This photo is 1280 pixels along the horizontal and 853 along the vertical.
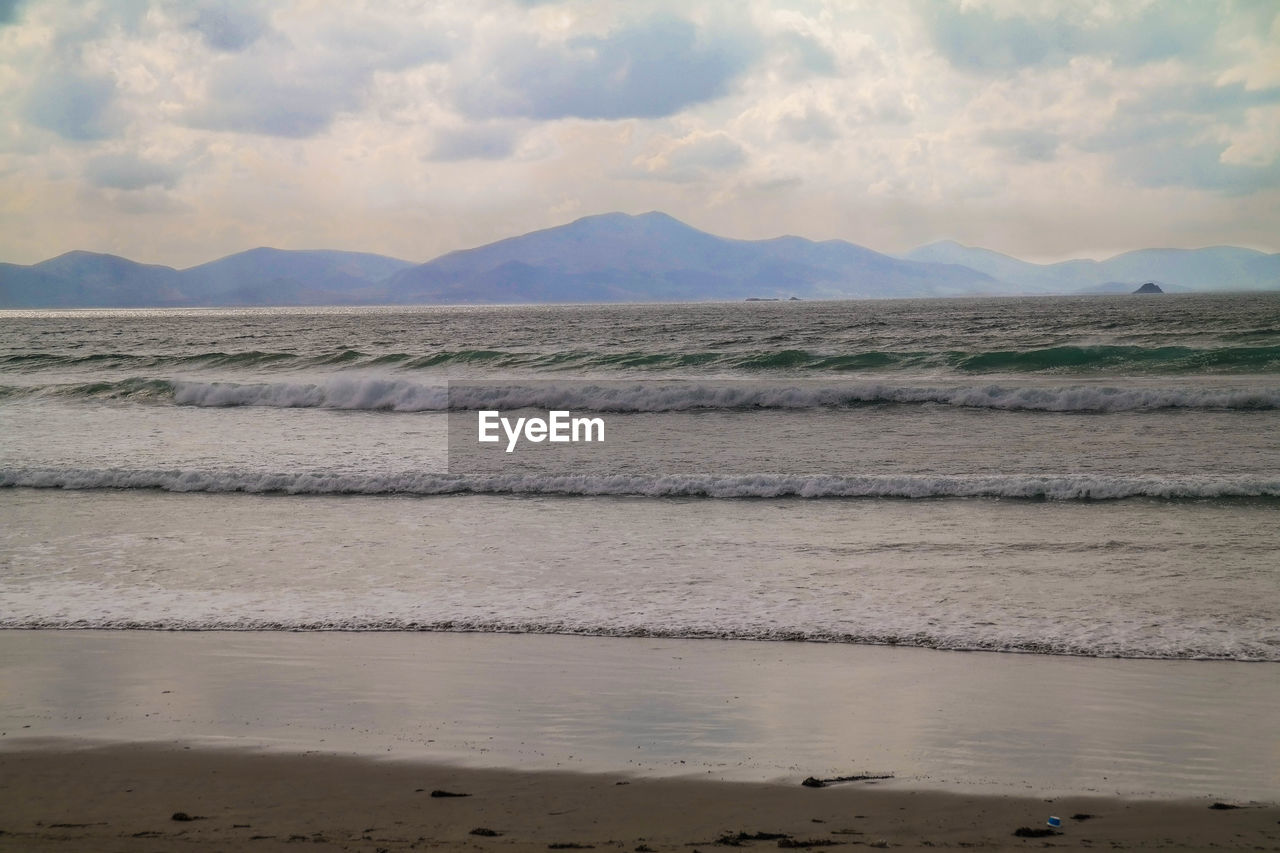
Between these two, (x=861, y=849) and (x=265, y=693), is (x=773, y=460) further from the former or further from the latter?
(x=861, y=849)

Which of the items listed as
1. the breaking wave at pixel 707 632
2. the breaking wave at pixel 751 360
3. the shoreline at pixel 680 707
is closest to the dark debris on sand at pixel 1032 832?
the shoreline at pixel 680 707

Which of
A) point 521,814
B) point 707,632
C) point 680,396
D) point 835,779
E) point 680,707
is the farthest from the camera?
point 680,396

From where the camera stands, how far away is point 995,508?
40.7 ft

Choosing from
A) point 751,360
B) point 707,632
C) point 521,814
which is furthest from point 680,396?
point 521,814

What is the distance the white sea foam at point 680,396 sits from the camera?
2242cm

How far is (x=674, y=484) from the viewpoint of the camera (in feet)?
46.2

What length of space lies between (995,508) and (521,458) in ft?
27.9

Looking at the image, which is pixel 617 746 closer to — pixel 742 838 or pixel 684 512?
pixel 742 838

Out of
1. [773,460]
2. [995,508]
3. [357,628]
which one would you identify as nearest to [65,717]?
[357,628]

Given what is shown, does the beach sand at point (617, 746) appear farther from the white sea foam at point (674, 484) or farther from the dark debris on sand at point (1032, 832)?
the white sea foam at point (674, 484)

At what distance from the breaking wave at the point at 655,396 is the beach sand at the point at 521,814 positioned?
63.1 feet

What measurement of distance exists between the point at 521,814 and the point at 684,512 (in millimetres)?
8133

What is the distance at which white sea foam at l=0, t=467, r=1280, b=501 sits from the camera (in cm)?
1300

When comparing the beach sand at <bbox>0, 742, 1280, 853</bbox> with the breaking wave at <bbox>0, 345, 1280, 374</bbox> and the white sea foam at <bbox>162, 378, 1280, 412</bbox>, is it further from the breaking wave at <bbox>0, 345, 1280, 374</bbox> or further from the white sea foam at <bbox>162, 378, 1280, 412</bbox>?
the breaking wave at <bbox>0, 345, 1280, 374</bbox>
